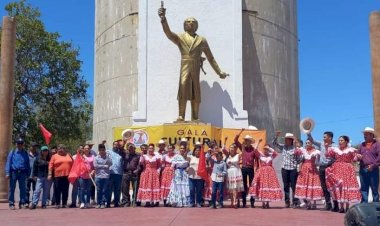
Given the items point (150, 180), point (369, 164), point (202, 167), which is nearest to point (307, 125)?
point (369, 164)

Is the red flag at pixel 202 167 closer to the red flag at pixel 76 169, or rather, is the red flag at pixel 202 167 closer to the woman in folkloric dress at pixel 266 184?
the woman in folkloric dress at pixel 266 184

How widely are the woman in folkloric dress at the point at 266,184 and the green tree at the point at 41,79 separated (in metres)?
17.2

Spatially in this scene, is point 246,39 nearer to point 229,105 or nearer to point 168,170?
point 229,105

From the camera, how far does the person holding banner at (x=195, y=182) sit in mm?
11820

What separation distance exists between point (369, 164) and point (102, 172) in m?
5.75

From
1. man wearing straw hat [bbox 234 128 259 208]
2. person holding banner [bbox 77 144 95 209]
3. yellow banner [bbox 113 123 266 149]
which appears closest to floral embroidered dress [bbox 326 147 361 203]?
man wearing straw hat [bbox 234 128 259 208]

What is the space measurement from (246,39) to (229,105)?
2831mm

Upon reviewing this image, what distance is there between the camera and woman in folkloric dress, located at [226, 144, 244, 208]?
37.8 feet

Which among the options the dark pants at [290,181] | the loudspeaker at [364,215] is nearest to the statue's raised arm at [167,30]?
the dark pants at [290,181]

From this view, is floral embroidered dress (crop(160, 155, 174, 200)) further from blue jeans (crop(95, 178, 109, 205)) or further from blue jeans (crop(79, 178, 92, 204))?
blue jeans (crop(79, 178, 92, 204))

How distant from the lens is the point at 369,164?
10039mm

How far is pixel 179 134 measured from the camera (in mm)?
15008

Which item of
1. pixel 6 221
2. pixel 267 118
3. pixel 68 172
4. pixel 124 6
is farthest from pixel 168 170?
pixel 124 6

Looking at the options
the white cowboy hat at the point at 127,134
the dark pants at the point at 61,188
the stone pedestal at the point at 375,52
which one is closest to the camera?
the dark pants at the point at 61,188
